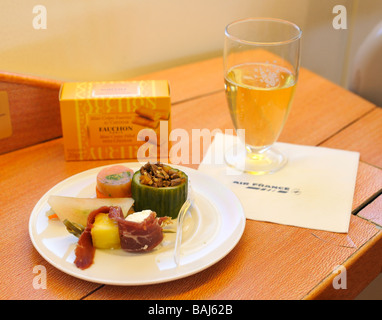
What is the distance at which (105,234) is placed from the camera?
616 millimetres

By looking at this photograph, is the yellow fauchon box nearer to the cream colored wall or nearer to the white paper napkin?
the white paper napkin

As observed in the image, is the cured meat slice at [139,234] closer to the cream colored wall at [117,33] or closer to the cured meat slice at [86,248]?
the cured meat slice at [86,248]

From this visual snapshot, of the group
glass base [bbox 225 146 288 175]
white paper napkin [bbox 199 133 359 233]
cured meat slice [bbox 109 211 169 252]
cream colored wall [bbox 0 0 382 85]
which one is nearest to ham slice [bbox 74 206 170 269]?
cured meat slice [bbox 109 211 169 252]

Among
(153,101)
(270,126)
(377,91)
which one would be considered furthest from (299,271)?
(377,91)

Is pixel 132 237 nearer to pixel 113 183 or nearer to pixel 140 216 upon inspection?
pixel 140 216

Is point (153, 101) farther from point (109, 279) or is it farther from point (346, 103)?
point (346, 103)

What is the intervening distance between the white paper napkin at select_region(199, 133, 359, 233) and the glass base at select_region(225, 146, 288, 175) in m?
0.01

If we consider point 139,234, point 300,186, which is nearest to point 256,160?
point 300,186

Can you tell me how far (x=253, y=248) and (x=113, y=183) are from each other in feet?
0.75

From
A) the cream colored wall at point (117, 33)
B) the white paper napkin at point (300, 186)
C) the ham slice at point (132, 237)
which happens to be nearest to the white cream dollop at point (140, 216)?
the ham slice at point (132, 237)

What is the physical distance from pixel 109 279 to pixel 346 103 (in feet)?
2.50

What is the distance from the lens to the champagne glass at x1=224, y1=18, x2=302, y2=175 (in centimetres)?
78

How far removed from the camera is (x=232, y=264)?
63 cm
